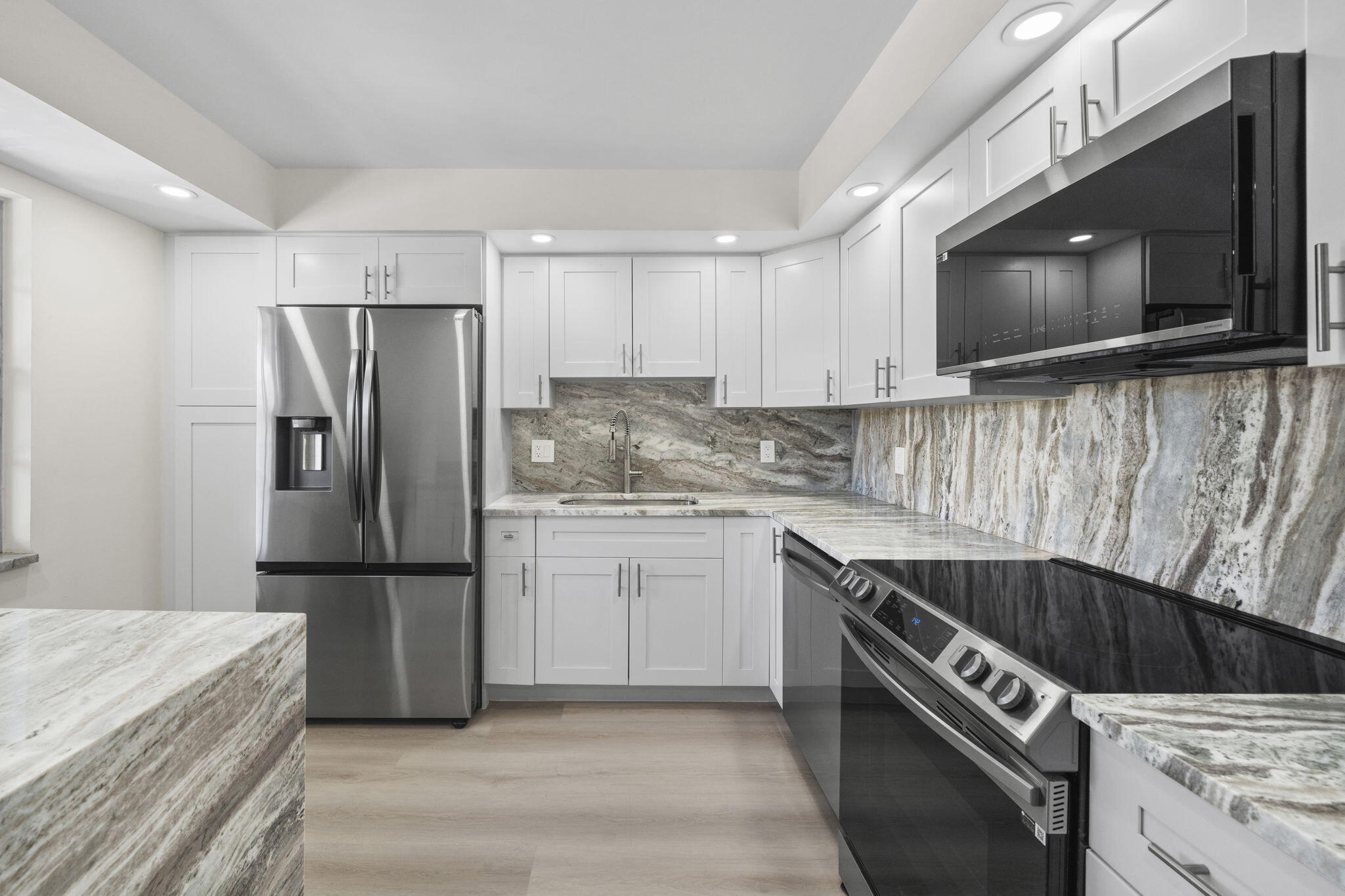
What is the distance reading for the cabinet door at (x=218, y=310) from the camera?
2877 mm

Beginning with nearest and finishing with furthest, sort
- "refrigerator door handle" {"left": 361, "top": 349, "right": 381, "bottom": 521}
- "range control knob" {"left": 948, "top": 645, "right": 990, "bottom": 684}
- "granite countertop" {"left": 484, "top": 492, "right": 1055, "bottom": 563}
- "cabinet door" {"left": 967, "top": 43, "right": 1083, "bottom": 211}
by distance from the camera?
"range control knob" {"left": 948, "top": 645, "right": 990, "bottom": 684} → "cabinet door" {"left": 967, "top": 43, "right": 1083, "bottom": 211} → "granite countertop" {"left": 484, "top": 492, "right": 1055, "bottom": 563} → "refrigerator door handle" {"left": 361, "top": 349, "right": 381, "bottom": 521}

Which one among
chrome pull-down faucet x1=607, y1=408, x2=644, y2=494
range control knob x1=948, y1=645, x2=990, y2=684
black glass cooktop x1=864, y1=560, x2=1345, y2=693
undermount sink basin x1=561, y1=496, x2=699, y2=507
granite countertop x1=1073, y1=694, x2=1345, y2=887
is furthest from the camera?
chrome pull-down faucet x1=607, y1=408, x2=644, y2=494

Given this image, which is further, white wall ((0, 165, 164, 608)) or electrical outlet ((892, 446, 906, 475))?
electrical outlet ((892, 446, 906, 475))

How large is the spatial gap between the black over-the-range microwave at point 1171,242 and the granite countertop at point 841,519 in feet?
2.05

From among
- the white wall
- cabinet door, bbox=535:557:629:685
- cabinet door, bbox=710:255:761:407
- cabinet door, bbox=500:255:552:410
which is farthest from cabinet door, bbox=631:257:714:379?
the white wall

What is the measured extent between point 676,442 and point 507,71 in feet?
6.27

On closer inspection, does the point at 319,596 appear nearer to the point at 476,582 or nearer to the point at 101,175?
the point at 476,582

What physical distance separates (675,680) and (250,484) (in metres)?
2.08

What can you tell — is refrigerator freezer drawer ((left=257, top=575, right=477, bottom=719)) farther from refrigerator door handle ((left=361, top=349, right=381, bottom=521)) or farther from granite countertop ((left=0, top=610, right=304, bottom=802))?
granite countertop ((left=0, top=610, right=304, bottom=802))

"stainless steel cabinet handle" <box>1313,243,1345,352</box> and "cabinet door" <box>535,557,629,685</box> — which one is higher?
"stainless steel cabinet handle" <box>1313,243,1345,352</box>

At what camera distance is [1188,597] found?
1.43 metres

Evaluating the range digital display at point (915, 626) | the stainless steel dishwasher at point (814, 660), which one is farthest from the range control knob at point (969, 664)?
the stainless steel dishwasher at point (814, 660)

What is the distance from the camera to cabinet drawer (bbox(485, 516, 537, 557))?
2.92 meters

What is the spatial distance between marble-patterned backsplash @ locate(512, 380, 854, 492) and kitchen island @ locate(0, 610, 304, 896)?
238cm
